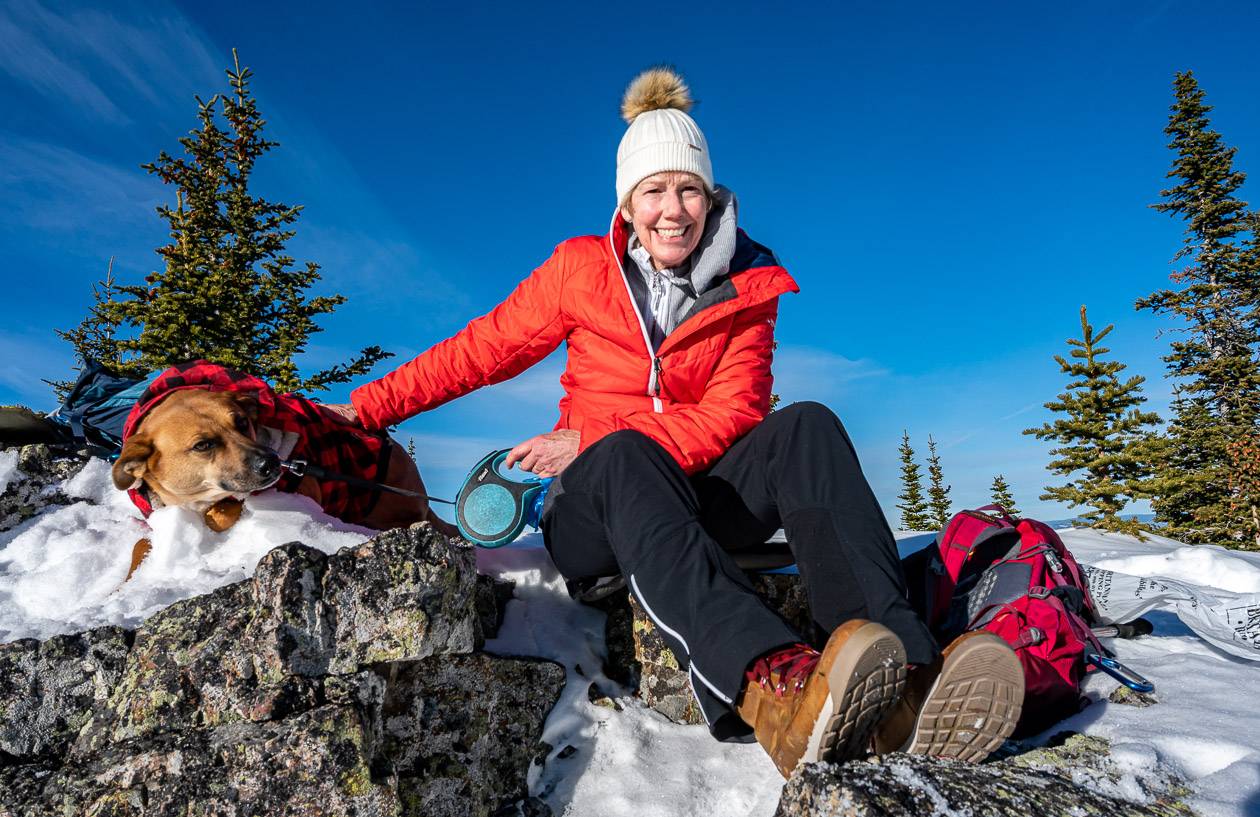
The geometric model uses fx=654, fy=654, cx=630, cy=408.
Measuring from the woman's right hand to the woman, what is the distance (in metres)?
0.02

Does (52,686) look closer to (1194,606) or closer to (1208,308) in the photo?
(1194,606)

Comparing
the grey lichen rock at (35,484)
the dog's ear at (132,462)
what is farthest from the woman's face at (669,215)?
the grey lichen rock at (35,484)

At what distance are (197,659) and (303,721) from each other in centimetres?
52

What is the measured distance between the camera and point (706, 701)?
199 centimetres

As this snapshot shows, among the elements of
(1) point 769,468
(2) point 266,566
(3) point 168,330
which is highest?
(3) point 168,330

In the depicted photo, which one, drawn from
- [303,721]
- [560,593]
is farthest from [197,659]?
[560,593]

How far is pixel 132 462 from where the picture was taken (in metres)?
3.16

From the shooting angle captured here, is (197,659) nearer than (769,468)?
Yes

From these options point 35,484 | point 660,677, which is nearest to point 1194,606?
point 660,677

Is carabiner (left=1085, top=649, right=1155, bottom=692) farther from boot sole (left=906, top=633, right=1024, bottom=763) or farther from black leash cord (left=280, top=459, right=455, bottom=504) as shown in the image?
black leash cord (left=280, top=459, right=455, bottom=504)

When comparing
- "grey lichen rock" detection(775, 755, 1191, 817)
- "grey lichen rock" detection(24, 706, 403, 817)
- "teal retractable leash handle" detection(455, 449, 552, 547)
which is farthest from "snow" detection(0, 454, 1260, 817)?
"grey lichen rock" detection(24, 706, 403, 817)

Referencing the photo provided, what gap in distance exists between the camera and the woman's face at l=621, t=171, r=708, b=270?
11.2 feet

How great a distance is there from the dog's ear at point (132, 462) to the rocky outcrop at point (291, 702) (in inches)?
37.3

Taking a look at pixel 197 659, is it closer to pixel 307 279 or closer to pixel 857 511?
pixel 857 511
